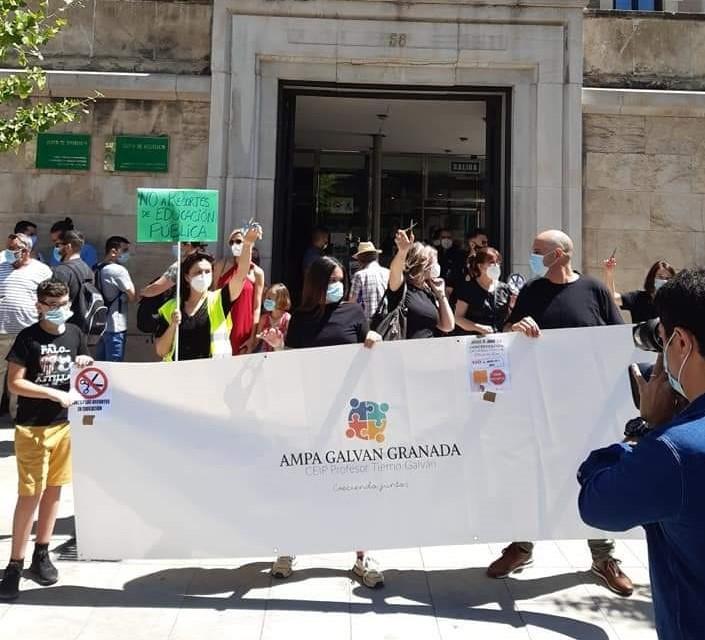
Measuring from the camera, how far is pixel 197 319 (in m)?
5.27

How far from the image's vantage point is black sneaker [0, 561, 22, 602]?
4.09 meters

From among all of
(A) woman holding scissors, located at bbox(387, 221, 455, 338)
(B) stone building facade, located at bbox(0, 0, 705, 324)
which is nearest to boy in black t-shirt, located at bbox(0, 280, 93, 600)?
(A) woman holding scissors, located at bbox(387, 221, 455, 338)

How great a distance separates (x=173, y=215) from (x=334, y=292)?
1.85m

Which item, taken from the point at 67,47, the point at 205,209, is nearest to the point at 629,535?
the point at 205,209

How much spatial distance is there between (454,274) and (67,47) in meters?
6.21

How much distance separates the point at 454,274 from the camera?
10.0 meters

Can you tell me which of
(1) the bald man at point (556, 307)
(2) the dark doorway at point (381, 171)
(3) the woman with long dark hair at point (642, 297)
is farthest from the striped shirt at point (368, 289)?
(2) the dark doorway at point (381, 171)

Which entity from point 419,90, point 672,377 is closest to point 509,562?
point 672,377

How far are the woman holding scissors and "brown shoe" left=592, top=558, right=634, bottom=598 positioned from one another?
197 cm

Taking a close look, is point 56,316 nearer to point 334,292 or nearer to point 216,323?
point 216,323

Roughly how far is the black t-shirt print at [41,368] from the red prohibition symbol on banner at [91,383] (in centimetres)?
11

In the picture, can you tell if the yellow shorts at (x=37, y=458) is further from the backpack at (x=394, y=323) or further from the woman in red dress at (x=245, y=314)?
the backpack at (x=394, y=323)

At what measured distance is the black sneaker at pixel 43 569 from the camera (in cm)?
432

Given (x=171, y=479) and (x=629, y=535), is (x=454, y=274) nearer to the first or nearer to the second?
(x=629, y=535)
